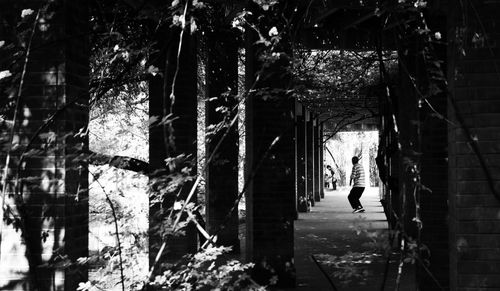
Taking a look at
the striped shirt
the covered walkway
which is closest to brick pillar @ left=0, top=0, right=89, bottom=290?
the covered walkway

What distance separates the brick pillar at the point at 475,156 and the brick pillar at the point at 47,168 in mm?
2506

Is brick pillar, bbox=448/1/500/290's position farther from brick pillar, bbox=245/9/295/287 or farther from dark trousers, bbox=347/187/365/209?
dark trousers, bbox=347/187/365/209

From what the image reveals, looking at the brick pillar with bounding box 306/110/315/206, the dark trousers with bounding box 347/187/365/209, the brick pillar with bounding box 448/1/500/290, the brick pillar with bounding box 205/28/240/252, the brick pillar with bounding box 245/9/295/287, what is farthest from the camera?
the brick pillar with bounding box 306/110/315/206

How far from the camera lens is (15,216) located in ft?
13.5

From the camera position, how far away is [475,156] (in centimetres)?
407

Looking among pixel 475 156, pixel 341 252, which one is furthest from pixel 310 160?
pixel 475 156

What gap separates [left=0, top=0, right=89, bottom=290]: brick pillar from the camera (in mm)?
4121

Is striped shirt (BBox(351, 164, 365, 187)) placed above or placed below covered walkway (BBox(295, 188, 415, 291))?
above

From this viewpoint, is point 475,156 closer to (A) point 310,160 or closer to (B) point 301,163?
(B) point 301,163

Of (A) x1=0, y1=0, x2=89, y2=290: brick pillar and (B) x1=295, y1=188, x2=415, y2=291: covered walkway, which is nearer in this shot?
(A) x1=0, y1=0, x2=89, y2=290: brick pillar

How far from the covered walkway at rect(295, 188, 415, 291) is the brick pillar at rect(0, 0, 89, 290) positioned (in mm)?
1904

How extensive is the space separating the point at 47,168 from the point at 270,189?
4413 mm

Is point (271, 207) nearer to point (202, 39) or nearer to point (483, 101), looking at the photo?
point (202, 39)

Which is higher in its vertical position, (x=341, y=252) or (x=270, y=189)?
(x=270, y=189)
